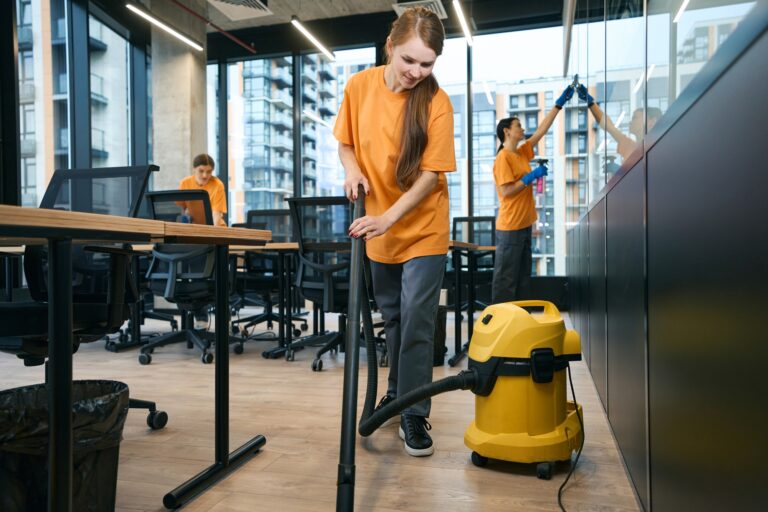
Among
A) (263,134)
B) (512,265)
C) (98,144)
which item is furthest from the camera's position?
(263,134)

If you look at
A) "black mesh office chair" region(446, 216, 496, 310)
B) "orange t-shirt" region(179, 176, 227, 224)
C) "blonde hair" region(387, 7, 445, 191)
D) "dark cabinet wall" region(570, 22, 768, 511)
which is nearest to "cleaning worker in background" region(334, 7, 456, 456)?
"blonde hair" region(387, 7, 445, 191)

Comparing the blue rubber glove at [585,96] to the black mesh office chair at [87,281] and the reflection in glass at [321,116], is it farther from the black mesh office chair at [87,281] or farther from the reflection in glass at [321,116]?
the reflection in glass at [321,116]

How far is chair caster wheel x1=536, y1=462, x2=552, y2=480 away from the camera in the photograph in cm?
135

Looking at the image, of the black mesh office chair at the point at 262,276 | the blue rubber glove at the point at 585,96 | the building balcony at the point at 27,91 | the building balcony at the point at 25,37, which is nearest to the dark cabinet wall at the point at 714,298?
the blue rubber glove at the point at 585,96

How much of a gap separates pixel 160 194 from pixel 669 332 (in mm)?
2673

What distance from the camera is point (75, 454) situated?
0.99 meters

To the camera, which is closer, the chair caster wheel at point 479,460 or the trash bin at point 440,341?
the chair caster wheel at point 479,460

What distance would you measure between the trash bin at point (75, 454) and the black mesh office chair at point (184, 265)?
1.86 m

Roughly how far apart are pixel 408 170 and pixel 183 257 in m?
1.75

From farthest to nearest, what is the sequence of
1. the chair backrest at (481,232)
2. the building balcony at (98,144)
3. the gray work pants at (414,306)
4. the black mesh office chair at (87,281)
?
the building balcony at (98,144)
the chair backrest at (481,232)
the gray work pants at (414,306)
the black mesh office chair at (87,281)

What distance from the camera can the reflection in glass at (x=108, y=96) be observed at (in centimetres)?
525

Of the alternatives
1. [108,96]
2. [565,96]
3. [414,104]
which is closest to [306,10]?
[108,96]

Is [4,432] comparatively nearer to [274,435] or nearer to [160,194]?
[274,435]

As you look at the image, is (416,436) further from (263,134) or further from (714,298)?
(263,134)
